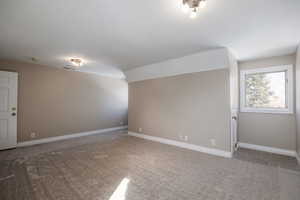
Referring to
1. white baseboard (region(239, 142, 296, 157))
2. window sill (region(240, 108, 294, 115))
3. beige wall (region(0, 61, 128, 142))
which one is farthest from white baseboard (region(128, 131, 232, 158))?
beige wall (region(0, 61, 128, 142))

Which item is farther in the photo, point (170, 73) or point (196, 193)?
point (170, 73)

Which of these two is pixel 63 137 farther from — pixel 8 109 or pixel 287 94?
pixel 287 94

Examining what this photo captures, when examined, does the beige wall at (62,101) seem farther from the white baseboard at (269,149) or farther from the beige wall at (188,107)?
the white baseboard at (269,149)

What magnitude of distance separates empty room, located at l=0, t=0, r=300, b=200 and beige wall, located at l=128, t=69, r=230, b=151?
0.03 m

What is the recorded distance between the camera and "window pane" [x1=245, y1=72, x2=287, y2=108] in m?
3.49

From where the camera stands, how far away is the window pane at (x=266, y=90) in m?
3.49

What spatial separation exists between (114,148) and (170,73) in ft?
9.12

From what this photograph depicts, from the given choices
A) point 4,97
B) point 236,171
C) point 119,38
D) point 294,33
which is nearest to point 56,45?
point 119,38

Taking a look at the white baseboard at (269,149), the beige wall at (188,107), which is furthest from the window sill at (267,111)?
the beige wall at (188,107)

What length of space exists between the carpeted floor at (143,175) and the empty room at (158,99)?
2 cm

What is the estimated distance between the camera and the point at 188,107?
12.9ft

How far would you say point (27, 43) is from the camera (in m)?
2.88

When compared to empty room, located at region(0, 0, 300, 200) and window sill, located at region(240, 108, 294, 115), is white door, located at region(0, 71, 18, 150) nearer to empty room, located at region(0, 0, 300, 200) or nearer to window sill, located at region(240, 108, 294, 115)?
empty room, located at region(0, 0, 300, 200)

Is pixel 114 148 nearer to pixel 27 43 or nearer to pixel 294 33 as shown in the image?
pixel 27 43
